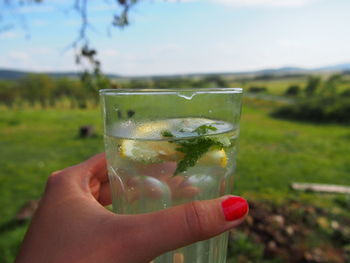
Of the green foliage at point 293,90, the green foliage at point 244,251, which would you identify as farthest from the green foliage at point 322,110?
the green foliage at point 244,251

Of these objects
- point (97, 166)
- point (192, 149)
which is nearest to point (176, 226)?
point (192, 149)

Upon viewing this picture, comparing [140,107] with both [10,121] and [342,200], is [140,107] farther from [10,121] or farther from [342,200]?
[10,121]

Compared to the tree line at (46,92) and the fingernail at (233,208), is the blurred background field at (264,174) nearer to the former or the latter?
the fingernail at (233,208)

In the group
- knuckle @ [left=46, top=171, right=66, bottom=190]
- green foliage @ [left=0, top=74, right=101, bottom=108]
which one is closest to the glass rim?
knuckle @ [left=46, top=171, right=66, bottom=190]

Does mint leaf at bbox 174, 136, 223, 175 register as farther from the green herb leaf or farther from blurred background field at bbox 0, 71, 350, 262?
blurred background field at bbox 0, 71, 350, 262

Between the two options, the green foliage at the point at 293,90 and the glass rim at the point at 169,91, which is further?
the green foliage at the point at 293,90

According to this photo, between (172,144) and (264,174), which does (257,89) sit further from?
(172,144)

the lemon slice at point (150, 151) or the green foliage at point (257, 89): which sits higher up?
the lemon slice at point (150, 151)
